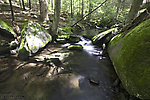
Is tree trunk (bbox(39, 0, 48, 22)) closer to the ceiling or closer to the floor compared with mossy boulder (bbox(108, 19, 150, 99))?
closer to the ceiling

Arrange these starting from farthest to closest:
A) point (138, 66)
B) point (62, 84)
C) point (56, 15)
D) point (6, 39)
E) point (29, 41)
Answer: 1. point (56, 15)
2. point (6, 39)
3. point (29, 41)
4. point (62, 84)
5. point (138, 66)

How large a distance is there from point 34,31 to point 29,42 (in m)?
1.32

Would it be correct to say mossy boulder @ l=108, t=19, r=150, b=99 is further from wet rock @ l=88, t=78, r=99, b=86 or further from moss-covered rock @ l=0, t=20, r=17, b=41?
moss-covered rock @ l=0, t=20, r=17, b=41

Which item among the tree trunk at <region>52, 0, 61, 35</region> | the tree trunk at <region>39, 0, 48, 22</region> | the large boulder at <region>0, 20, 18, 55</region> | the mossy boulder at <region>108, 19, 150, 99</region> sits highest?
the tree trunk at <region>39, 0, 48, 22</region>

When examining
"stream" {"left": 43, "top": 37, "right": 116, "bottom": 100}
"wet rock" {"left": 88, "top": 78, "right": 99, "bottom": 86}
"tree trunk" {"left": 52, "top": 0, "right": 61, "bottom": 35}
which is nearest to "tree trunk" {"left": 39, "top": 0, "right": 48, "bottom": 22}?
"tree trunk" {"left": 52, "top": 0, "right": 61, "bottom": 35}

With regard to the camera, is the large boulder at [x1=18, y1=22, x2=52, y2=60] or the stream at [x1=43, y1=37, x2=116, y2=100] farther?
the large boulder at [x1=18, y1=22, x2=52, y2=60]

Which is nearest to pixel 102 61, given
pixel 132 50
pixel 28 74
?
pixel 132 50

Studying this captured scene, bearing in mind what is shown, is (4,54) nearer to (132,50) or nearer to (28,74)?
(28,74)

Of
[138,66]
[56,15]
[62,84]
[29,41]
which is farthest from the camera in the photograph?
[56,15]

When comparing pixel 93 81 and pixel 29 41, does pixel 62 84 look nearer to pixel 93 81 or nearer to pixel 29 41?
pixel 93 81

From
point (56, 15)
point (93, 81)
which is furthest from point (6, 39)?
point (93, 81)

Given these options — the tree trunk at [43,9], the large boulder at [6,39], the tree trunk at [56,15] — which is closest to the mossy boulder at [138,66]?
the large boulder at [6,39]

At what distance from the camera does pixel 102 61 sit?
5602mm

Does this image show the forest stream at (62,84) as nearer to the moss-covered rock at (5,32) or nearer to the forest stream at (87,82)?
the forest stream at (87,82)
